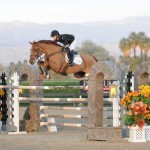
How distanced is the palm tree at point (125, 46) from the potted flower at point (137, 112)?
82.2 meters

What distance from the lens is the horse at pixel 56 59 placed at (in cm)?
1903

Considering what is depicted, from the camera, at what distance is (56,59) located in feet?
63.1

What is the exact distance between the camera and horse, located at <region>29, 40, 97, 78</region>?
19.0 m

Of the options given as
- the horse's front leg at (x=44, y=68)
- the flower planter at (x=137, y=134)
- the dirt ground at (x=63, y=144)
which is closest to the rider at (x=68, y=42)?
the horse's front leg at (x=44, y=68)

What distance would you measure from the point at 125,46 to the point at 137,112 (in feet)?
277

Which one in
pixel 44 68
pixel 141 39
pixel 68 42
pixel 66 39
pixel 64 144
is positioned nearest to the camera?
pixel 64 144

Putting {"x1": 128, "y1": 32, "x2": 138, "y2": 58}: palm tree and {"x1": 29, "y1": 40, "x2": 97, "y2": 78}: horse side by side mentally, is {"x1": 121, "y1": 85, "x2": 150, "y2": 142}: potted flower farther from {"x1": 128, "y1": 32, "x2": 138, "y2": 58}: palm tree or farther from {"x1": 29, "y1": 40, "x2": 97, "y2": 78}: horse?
{"x1": 128, "y1": 32, "x2": 138, "y2": 58}: palm tree

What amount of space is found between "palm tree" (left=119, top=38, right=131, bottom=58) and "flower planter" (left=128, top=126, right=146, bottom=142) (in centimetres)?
8247

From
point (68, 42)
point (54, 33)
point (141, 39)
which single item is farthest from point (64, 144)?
point (141, 39)

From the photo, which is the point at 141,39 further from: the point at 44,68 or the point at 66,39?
the point at 44,68

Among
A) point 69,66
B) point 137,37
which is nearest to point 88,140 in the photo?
point 69,66

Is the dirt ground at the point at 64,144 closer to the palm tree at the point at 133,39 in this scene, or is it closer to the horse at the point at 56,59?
the horse at the point at 56,59

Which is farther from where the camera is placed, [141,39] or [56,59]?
[141,39]

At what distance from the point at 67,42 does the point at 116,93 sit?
5.27m
